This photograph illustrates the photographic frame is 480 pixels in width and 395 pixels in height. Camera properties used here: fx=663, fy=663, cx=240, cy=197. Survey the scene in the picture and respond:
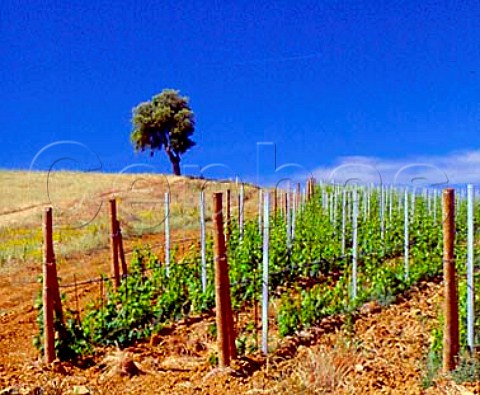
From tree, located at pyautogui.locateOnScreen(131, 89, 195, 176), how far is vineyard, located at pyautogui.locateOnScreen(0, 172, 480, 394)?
93.4 feet

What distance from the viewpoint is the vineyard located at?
5.91 metres

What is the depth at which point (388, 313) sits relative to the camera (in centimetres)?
745

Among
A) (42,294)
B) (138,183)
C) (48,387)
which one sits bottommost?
(48,387)

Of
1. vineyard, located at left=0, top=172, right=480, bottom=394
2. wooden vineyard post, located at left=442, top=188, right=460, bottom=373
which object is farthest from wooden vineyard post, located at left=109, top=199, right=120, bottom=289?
wooden vineyard post, located at left=442, top=188, right=460, bottom=373

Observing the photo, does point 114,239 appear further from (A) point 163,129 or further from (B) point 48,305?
(A) point 163,129

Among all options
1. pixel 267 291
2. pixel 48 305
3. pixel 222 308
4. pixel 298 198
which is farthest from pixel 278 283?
pixel 298 198

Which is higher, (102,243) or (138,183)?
(138,183)

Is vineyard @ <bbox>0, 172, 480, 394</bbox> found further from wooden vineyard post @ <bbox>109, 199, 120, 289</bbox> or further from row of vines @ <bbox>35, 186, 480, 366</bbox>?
wooden vineyard post @ <bbox>109, 199, 120, 289</bbox>

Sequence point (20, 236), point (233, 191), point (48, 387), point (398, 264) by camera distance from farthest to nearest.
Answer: point (233, 191) < point (20, 236) < point (398, 264) < point (48, 387)

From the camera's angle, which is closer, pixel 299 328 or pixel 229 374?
pixel 229 374

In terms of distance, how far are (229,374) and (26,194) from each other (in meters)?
29.0

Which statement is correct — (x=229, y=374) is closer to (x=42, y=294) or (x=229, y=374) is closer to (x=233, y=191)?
(x=42, y=294)

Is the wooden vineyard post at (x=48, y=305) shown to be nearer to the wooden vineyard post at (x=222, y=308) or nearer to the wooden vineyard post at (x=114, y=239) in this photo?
the wooden vineyard post at (x=222, y=308)

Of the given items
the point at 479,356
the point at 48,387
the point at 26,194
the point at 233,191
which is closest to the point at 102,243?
the point at 48,387
